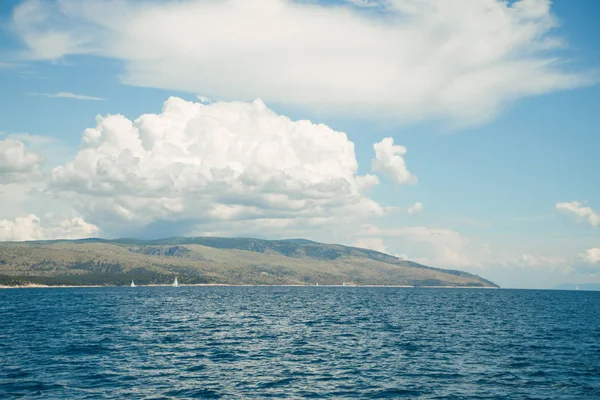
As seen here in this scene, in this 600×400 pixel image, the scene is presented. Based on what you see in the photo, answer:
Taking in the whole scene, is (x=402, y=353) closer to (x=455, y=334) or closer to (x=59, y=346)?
(x=455, y=334)

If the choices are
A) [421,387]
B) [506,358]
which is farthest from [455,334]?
[421,387]

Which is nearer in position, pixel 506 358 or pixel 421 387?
pixel 421 387

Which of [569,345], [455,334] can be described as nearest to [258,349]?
[455,334]

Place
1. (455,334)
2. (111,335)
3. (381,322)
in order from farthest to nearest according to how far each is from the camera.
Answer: (381,322), (455,334), (111,335)

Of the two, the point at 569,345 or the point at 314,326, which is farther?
the point at 314,326

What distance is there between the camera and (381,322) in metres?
124

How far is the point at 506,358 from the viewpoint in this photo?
71250 mm

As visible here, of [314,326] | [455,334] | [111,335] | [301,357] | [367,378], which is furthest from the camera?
[314,326]

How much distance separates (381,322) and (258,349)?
5395 centimetres

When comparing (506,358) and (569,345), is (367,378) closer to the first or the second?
(506,358)

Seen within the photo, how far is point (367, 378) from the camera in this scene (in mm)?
57594

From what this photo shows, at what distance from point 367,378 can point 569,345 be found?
156 ft

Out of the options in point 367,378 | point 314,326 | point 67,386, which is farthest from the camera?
point 314,326

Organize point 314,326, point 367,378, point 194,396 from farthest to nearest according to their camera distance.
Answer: point 314,326, point 367,378, point 194,396
